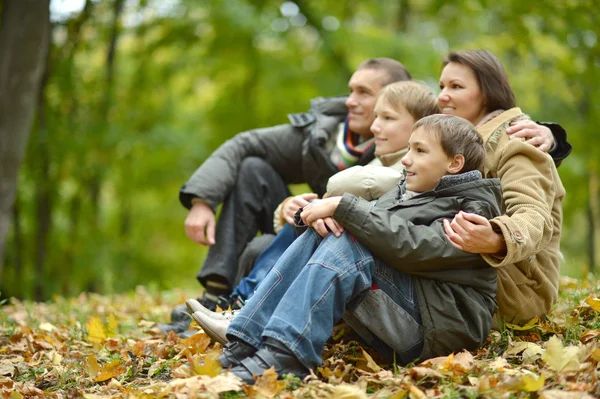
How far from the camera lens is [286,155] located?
4492 millimetres

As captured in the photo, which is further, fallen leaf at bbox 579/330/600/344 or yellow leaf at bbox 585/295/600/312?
yellow leaf at bbox 585/295/600/312

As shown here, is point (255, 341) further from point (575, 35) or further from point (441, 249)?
point (575, 35)

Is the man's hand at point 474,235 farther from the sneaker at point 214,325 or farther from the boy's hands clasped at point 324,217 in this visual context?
the sneaker at point 214,325

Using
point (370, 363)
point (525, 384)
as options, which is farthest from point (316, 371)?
point (525, 384)

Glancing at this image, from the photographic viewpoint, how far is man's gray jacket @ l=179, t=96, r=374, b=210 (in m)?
4.12

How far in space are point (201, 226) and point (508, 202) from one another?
76.6 inches

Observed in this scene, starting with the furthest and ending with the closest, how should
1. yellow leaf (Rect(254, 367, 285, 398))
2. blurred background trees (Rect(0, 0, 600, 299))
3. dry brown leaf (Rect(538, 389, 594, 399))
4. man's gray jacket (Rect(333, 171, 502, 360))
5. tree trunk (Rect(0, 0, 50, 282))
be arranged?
blurred background trees (Rect(0, 0, 600, 299))
tree trunk (Rect(0, 0, 50, 282))
man's gray jacket (Rect(333, 171, 502, 360))
yellow leaf (Rect(254, 367, 285, 398))
dry brown leaf (Rect(538, 389, 594, 399))

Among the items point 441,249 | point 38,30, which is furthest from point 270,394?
point 38,30

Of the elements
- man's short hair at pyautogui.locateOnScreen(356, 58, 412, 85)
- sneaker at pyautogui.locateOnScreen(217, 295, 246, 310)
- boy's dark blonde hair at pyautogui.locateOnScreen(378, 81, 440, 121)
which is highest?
man's short hair at pyautogui.locateOnScreen(356, 58, 412, 85)

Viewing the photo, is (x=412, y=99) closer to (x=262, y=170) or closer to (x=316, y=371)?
(x=262, y=170)

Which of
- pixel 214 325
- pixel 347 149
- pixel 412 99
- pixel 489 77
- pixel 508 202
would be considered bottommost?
pixel 214 325

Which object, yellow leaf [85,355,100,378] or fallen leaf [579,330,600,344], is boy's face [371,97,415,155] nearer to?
fallen leaf [579,330,600,344]

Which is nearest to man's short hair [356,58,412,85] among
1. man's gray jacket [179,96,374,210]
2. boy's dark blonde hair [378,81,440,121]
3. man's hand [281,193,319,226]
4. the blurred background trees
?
man's gray jacket [179,96,374,210]

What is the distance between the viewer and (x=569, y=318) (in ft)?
10.6
